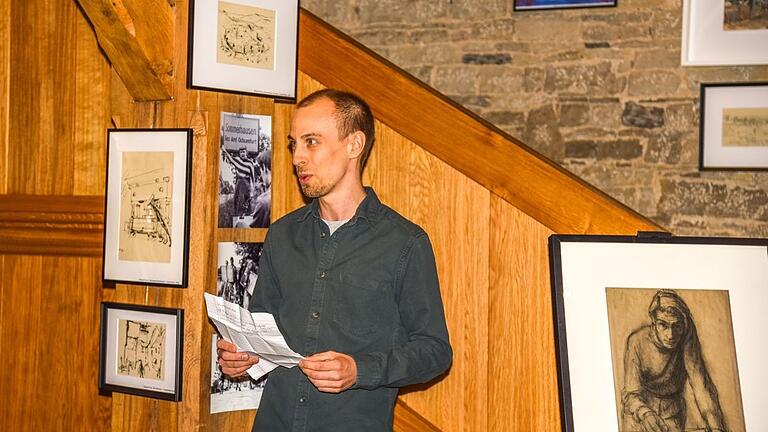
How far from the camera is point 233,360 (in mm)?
2520

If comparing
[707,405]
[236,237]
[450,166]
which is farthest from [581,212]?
[236,237]

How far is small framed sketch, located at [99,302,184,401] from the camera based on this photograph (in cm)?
298

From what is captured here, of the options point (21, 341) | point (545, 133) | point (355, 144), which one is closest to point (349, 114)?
point (355, 144)

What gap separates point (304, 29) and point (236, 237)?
79 cm

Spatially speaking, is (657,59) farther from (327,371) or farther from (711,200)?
(327,371)

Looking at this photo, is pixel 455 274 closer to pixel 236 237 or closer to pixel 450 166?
pixel 450 166

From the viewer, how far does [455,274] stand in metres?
3.15

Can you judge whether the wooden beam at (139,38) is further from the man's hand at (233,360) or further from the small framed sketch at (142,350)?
the man's hand at (233,360)

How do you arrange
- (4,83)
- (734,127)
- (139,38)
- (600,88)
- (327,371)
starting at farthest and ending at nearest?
(600,88) < (734,127) < (4,83) < (139,38) < (327,371)

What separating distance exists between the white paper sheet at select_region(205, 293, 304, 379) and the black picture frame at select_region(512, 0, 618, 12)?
3.36 metres

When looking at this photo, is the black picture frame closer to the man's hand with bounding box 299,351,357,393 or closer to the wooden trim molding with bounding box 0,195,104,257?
the wooden trim molding with bounding box 0,195,104,257

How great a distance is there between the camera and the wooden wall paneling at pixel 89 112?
3734 millimetres

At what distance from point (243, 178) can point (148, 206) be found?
313 millimetres

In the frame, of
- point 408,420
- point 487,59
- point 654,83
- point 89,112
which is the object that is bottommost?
point 408,420
